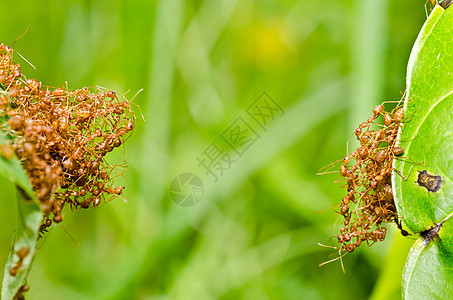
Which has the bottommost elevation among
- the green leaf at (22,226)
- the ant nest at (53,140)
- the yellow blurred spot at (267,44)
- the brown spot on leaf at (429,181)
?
the brown spot on leaf at (429,181)

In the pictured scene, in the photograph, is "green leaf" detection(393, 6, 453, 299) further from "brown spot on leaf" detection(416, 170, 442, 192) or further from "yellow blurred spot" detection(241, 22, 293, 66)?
"yellow blurred spot" detection(241, 22, 293, 66)

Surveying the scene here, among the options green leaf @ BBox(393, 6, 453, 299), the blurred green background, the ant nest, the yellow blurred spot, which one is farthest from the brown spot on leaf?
the yellow blurred spot

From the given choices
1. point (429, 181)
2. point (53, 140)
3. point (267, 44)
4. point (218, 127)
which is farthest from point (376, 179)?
point (267, 44)

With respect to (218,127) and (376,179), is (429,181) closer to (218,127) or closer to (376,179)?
(376,179)

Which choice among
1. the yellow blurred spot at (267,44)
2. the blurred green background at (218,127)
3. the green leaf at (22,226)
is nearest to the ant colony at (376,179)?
the green leaf at (22,226)

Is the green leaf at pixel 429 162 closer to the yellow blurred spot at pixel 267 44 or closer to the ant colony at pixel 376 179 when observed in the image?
the ant colony at pixel 376 179

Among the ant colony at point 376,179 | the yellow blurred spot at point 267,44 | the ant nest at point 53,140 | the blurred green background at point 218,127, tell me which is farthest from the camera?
the yellow blurred spot at point 267,44

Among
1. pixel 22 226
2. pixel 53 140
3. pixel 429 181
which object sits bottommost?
pixel 429 181
